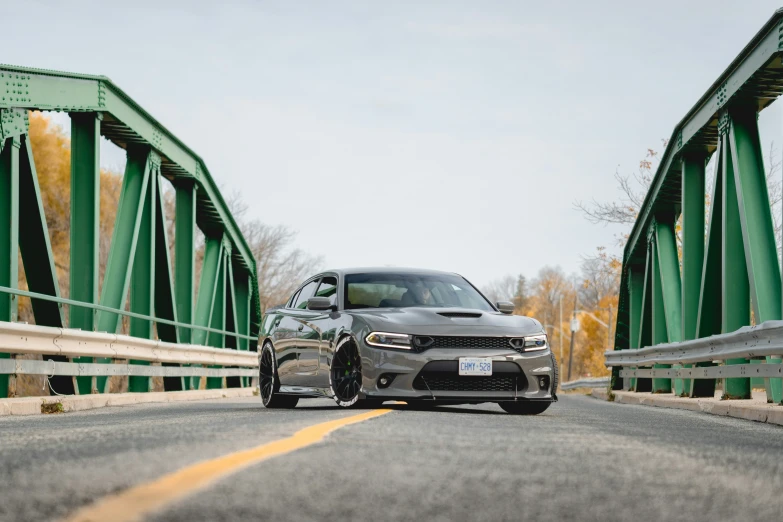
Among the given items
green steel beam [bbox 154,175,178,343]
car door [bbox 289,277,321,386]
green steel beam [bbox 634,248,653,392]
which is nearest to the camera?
car door [bbox 289,277,321,386]

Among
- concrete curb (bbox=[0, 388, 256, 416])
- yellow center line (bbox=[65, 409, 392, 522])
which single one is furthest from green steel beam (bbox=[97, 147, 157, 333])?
yellow center line (bbox=[65, 409, 392, 522])

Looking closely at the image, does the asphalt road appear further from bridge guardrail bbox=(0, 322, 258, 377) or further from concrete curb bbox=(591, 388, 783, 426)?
bridge guardrail bbox=(0, 322, 258, 377)

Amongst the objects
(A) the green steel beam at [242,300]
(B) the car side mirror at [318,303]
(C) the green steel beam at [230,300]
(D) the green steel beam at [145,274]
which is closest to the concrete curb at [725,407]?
(B) the car side mirror at [318,303]

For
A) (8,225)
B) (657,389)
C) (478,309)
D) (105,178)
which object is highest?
(105,178)

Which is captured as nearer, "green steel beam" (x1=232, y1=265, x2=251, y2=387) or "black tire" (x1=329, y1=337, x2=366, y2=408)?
"black tire" (x1=329, y1=337, x2=366, y2=408)

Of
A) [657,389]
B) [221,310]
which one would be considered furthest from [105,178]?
[657,389]

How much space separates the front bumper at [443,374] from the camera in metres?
10.6

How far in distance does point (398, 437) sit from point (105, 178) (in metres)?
41.0

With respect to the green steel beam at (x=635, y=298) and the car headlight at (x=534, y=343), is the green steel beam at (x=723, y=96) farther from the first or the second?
the car headlight at (x=534, y=343)

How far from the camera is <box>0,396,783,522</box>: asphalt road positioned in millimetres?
3627

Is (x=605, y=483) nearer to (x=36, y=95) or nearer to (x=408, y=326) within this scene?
(x=408, y=326)

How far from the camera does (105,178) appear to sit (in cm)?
4538

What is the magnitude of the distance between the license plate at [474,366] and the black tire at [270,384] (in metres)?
2.98

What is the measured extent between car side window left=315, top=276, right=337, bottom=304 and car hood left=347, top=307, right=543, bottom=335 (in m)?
0.99
